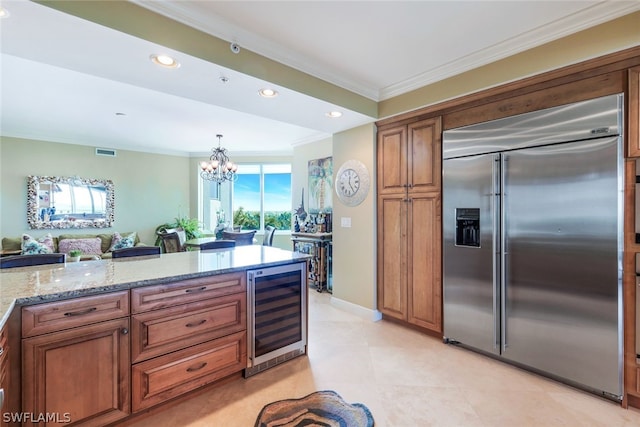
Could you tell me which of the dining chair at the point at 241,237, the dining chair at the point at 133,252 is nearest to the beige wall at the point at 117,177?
the dining chair at the point at 241,237

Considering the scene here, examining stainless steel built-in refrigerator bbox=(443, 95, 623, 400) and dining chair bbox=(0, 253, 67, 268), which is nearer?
stainless steel built-in refrigerator bbox=(443, 95, 623, 400)

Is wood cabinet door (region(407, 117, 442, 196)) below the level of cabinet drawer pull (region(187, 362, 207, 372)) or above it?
above

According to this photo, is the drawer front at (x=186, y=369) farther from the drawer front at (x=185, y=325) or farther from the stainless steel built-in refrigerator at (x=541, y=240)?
the stainless steel built-in refrigerator at (x=541, y=240)

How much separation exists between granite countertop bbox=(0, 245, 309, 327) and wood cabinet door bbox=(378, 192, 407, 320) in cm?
123

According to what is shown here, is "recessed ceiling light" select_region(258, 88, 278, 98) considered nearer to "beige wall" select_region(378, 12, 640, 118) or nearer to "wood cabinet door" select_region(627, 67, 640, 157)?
"beige wall" select_region(378, 12, 640, 118)

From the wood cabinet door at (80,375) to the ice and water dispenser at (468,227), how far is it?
9.19 feet

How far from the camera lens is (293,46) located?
2412mm

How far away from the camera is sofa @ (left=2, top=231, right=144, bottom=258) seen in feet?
15.6

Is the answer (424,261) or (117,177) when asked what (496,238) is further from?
(117,177)

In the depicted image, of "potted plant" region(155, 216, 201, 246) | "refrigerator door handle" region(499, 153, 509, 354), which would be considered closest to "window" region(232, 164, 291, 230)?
"potted plant" region(155, 216, 201, 246)

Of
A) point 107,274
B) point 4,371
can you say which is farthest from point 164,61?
point 4,371

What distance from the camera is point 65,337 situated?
154 cm

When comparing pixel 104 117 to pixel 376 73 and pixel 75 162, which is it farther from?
pixel 376 73

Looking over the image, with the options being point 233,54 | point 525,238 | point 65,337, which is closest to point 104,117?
point 233,54
